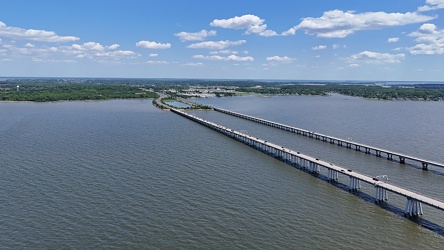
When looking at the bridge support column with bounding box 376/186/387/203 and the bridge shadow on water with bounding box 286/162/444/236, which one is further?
the bridge support column with bounding box 376/186/387/203

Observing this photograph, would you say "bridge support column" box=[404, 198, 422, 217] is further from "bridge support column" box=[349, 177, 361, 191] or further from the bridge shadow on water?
"bridge support column" box=[349, 177, 361, 191]

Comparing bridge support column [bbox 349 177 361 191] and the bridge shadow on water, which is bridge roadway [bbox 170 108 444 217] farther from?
the bridge shadow on water

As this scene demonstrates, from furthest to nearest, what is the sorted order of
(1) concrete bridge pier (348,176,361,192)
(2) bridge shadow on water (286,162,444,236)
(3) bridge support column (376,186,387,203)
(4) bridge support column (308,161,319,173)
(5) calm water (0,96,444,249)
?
1. (4) bridge support column (308,161,319,173)
2. (1) concrete bridge pier (348,176,361,192)
3. (3) bridge support column (376,186,387,203)
4. (2) bridge shadow on water (286,162,444,236)
5. (5) calm water (0,96,444,249)

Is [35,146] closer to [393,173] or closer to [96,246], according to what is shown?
[96,246]

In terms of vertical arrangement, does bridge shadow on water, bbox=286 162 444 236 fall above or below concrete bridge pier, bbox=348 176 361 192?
below

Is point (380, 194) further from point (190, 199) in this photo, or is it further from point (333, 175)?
point (190, 199)

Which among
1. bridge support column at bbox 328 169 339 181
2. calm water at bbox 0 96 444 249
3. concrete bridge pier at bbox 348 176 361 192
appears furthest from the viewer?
bridge support column at bbox 328 169 339 181

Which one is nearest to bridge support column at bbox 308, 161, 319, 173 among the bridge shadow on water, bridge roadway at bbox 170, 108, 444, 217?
bridge roadway at bbox 170, 108, 444, 217

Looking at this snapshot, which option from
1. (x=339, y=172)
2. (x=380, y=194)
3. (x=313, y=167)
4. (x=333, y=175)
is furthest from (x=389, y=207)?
(x=313, y=167)

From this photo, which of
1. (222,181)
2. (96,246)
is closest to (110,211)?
(96,246)
